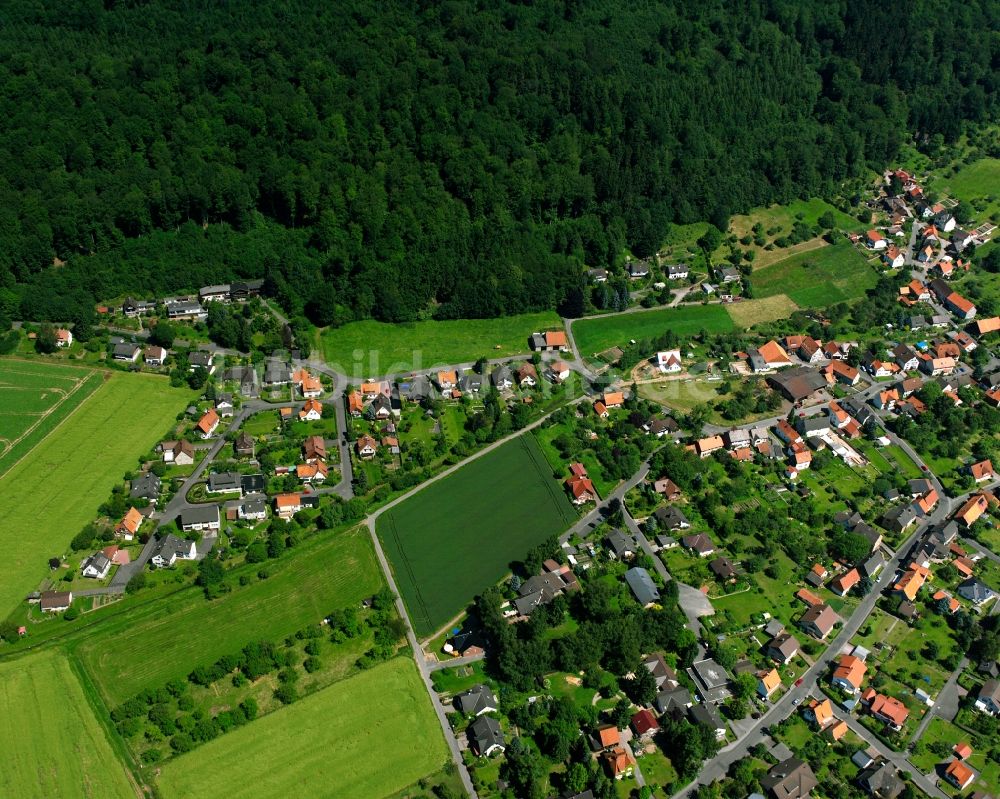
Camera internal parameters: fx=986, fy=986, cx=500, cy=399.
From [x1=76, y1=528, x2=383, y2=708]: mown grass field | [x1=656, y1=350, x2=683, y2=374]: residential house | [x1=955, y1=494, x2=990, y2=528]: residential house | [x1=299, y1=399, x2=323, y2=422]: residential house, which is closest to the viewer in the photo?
[x1=76, y1=528, x2=383, y2=708]: mown grass field

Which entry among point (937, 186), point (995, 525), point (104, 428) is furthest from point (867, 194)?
point (104, 428)

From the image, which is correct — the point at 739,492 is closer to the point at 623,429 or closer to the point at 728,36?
the point at 623,429

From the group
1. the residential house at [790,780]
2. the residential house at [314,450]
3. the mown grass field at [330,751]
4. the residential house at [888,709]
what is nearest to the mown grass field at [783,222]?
the residential house at [314,450]

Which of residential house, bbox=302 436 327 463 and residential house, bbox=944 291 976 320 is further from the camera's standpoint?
residential house, bbox=944 291 976 320

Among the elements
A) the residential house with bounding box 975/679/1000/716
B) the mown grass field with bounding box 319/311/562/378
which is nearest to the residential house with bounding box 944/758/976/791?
the residential house with bounding box 975/679/1000/716

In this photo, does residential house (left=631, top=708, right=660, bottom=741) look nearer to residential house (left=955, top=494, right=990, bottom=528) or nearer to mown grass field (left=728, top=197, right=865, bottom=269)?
residential house (left=955, top=494, right=990, bottom=528)

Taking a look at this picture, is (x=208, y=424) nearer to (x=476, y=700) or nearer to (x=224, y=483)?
(x=224, y=483)

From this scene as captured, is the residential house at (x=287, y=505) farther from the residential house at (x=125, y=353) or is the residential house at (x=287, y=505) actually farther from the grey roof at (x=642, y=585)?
the grey roof at (x=642, y=585)

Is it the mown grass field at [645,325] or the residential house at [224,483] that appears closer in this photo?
the residential house at [224,483]

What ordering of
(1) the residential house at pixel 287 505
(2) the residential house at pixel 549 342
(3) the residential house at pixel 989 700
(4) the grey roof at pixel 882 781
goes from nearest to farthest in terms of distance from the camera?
(4) the grey roof at pixel 882 781 → (3) the residential house at pixel 989 700 → (1) the residential house at pixel 287 505 → (2) the residential house at pixel 549 342
